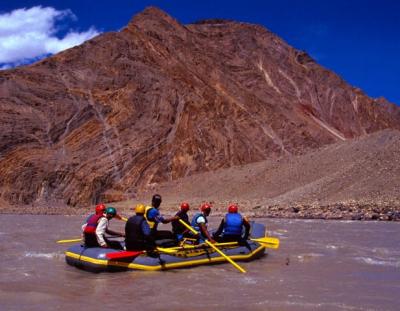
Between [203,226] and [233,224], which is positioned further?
[233,224]

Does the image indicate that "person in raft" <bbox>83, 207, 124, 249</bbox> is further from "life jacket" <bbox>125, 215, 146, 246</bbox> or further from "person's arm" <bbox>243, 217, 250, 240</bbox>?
"person's arm" <bbox>243, 217, 250, 240</bbox>

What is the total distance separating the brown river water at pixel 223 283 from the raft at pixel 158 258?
0.16 meters

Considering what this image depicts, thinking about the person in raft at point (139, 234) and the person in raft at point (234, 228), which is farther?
the person in raft at point (234, 228)

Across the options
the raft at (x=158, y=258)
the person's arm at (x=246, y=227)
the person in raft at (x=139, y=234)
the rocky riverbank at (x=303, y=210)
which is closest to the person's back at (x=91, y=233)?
the raft at (x=158, y=258)

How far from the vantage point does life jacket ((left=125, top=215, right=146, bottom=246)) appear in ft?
36.9

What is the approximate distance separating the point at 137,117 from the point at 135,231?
38.9m

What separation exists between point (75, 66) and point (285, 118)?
20.9 m

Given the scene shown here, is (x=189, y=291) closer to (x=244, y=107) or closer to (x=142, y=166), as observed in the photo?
(x=142, y=166)

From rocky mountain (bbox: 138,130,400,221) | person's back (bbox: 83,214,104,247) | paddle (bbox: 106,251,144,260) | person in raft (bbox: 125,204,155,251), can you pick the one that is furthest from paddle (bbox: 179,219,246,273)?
rocky mountain (bbox: 138,130,400,221)

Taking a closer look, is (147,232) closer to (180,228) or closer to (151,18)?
(180,228)

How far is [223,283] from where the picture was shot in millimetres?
10031

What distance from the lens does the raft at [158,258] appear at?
35.8 feet

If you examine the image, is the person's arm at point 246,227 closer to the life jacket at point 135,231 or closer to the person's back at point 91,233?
the life jacket at point 135,231

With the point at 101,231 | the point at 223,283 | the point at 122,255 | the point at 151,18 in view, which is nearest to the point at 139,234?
the point at 122,255
